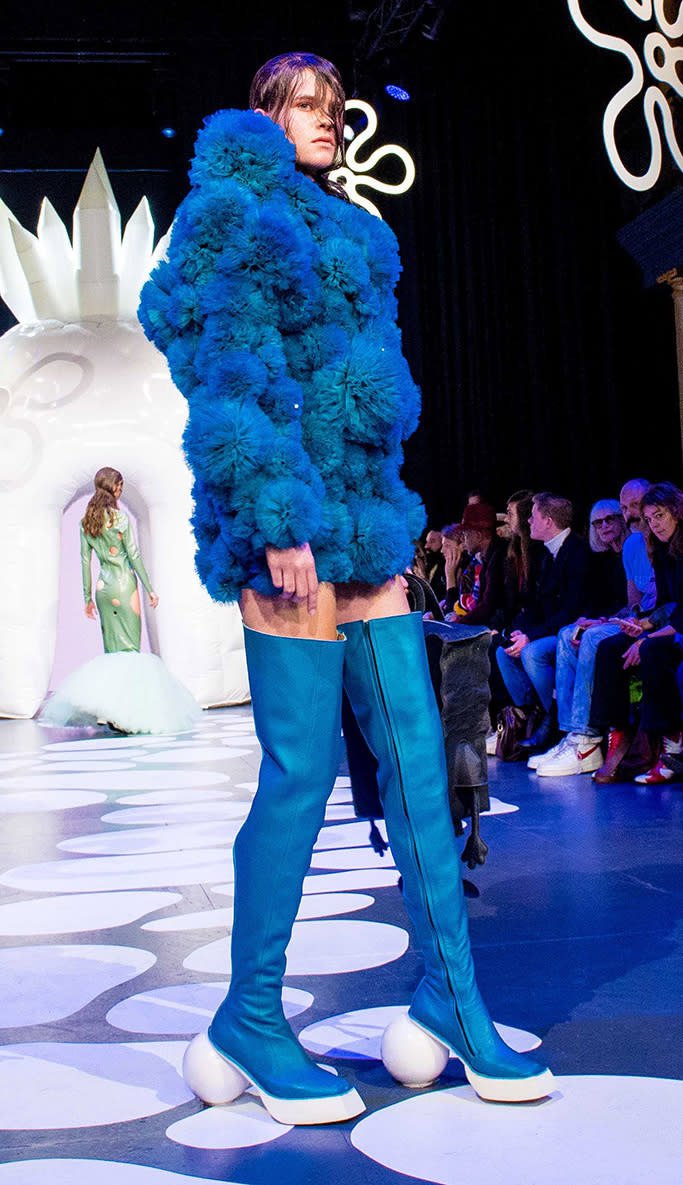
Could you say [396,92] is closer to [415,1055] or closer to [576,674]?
[576,674]

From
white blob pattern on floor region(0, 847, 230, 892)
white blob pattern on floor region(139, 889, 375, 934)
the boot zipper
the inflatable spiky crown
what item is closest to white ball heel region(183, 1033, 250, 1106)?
the boot zipper

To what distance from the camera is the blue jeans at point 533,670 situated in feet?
14.7

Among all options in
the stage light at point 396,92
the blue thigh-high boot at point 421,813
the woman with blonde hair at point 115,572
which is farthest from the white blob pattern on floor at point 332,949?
the stage light at point 396,92

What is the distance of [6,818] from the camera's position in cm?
357

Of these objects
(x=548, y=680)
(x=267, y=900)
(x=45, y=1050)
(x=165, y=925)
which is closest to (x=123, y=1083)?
(x=45, y=1050)

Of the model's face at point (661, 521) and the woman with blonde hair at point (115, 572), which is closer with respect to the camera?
the model's face at point (661, 521)

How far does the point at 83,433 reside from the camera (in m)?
7.47

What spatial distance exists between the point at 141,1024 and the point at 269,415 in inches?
35.4

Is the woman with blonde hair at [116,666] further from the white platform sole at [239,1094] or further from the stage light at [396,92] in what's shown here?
the white platform sole at [239,1094]

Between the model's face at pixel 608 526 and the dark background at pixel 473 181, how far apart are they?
82.8 inches

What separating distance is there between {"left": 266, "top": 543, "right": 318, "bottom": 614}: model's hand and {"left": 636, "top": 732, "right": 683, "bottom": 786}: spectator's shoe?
2627 millimetres

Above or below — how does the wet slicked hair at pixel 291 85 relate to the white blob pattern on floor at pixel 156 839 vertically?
above

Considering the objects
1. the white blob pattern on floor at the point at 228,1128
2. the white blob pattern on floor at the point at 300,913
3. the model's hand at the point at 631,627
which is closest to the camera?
the white blob pattern on floor at the point at 228,1128

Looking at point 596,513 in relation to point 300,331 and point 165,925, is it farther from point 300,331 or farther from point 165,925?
point 300,331
